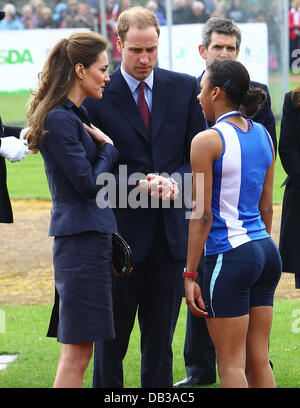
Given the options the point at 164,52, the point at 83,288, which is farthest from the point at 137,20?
Answer: the point at 164,52

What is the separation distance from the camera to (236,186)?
152 inches

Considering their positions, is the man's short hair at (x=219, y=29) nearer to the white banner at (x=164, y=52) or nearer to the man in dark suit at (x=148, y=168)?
the man in dark suit at (x=148, y=168)

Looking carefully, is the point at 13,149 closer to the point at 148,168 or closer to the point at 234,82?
the point at 148,168

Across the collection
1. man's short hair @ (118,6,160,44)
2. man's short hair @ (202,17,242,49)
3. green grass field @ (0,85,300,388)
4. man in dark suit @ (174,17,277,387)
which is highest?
man's short hair @ (118,6,160,44)

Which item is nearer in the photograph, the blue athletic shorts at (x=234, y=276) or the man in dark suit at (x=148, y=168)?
the blue athletic shorts at (x=234, y=276)

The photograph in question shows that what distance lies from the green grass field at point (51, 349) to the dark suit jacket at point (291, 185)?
0.70 metres

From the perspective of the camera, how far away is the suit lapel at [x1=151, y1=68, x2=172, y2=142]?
4.59 metres

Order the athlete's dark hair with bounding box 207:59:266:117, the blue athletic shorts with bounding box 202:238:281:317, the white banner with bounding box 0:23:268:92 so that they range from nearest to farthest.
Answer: the blue athletic shorts with bounding box 202:238:281:317 → the athlete's dark hair with bounding box 207:59:266:117 → the white banner with bounding box 0:23:268:92

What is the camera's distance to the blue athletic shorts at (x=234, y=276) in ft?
12.5

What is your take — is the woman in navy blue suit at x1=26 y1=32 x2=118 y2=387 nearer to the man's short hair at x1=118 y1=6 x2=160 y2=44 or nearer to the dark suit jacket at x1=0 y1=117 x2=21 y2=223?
the man's short hair at x1=118 y1=6 x2=160 y2=44

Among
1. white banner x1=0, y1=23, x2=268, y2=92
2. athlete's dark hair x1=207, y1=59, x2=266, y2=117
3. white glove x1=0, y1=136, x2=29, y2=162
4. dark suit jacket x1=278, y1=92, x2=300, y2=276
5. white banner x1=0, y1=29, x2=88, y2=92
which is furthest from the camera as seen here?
white banner x1=0, y1=29, x2=88, y2=92

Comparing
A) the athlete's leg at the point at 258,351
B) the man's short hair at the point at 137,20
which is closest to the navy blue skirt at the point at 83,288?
the athlete's leg at the point at 258,351

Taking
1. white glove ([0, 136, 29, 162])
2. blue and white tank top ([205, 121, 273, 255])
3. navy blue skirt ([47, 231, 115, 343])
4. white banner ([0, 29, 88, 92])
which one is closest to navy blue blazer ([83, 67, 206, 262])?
navy blue skirt ([47, 231, 115, 343])

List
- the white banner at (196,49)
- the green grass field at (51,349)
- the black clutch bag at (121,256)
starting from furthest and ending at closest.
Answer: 1. the white banner at (196,49)
2. the green grass field at (51,349)
3. the black clutch bag at (121,256)
